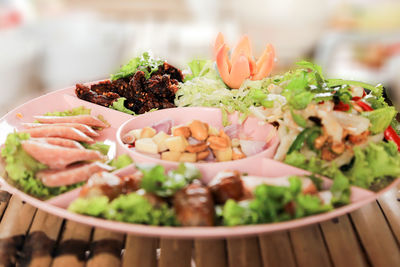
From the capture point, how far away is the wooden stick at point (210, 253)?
1591 mm

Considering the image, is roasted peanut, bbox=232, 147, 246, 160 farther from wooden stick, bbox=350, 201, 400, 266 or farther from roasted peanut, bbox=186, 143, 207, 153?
wooden stick, bbox=350, 201, 400, 266

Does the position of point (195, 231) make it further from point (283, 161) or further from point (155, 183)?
point (283, 161)

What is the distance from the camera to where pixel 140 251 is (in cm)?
164

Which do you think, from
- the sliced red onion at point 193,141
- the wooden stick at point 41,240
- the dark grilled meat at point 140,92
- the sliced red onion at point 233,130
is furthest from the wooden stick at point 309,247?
the dark grilled meat at point 140,92

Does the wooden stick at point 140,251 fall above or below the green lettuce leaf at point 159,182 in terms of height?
below

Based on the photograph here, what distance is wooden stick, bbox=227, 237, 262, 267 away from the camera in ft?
5.21

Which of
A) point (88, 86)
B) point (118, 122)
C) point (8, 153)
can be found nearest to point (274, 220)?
point (8, 153)

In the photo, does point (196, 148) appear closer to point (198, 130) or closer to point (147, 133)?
point (198, 130)

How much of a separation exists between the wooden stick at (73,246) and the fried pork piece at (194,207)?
445 mm

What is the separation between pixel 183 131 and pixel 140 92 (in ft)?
2.34

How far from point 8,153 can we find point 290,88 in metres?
1.40

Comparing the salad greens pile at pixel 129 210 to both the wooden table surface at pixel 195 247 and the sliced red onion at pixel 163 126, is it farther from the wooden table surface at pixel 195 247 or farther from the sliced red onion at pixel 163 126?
the sliced red onion at pixel 163 126

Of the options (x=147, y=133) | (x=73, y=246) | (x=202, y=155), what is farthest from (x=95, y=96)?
(x=73, y=246)

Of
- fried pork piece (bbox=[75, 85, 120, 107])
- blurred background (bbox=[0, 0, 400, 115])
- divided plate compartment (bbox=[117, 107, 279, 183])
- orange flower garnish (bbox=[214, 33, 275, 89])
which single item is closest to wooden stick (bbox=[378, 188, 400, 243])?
divided plate compartment (bbox=[117, 107, 279, 183])
